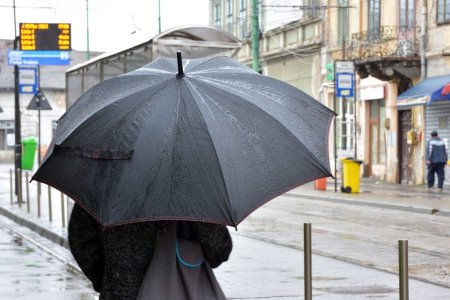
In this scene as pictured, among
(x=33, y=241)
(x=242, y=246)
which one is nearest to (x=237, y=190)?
(x=242, y=246)

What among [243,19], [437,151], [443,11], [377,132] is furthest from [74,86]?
[243,19]

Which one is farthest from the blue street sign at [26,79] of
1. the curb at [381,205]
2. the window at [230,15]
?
the window at [230,15]

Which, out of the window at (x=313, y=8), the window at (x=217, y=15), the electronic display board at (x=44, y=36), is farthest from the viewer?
the window at (x=217, y=15)

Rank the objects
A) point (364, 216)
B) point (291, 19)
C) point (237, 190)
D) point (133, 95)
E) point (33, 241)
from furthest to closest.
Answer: point (291, 19) → point (364, 216) → point (33, 241) → point (133, 95) → point (237, 190)

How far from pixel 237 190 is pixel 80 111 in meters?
0.92

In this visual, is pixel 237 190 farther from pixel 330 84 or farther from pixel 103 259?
pixel 330 84

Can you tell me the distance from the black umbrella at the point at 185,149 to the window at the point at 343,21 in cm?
3522

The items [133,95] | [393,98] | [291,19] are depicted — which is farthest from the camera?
[291,19]

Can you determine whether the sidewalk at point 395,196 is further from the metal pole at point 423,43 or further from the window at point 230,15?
the window at point 230,15

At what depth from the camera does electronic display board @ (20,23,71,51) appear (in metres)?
24.4

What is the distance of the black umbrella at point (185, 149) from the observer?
13.6ft

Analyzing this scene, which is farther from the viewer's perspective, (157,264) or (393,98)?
(393,98)

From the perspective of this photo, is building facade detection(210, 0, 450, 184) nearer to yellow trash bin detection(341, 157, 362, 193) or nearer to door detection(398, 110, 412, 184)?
door detection(398, 110, 412, 184)

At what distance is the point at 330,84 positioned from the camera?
134 feet
